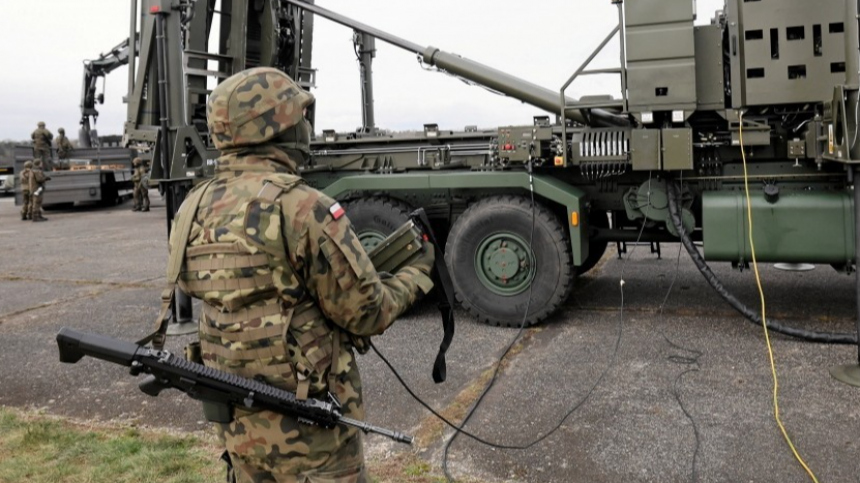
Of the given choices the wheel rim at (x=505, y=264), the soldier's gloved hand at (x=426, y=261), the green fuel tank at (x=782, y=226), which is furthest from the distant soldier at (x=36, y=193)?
the soldier's gloved hand at (x=426, y=261)

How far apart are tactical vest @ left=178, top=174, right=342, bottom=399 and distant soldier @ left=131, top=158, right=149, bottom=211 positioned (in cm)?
1847

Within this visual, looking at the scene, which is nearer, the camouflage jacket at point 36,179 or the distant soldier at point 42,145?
the camouflage jacket at point 36,179

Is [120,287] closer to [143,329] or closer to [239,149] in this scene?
[143,329]

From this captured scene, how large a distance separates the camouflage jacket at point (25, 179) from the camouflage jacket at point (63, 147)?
2109 mm

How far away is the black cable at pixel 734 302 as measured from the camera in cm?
543

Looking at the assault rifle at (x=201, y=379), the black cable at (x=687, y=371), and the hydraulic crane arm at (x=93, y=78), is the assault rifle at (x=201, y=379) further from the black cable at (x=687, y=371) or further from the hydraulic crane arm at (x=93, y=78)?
the hydraulic crane arm at (x=93, y=78)

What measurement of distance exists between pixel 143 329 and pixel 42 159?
50.0ft

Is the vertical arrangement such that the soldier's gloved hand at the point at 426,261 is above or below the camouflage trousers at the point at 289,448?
above

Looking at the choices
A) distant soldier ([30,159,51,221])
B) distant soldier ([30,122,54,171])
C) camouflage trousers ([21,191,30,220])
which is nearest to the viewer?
distant soldier ([30,159,51,221])

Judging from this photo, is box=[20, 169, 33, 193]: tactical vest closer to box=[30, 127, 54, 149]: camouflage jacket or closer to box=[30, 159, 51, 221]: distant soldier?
box=[30, 159, 51, 221]: distant soldier

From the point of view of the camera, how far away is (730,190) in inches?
241

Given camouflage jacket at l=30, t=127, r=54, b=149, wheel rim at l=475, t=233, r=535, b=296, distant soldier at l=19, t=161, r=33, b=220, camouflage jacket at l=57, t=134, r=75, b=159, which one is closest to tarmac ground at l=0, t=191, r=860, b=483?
wheel rim at l=475, t=233, r=535, b=296

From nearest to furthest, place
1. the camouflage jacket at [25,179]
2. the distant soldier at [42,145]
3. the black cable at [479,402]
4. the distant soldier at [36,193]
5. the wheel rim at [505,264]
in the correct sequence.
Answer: the black cable at [479,402]
the wheel rim at [505,264]
the camouflage jacket at [25,179]
the distant soldier at [36,193]
the distant soldier at [42,145]

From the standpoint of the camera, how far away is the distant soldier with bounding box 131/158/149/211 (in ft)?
65.0
